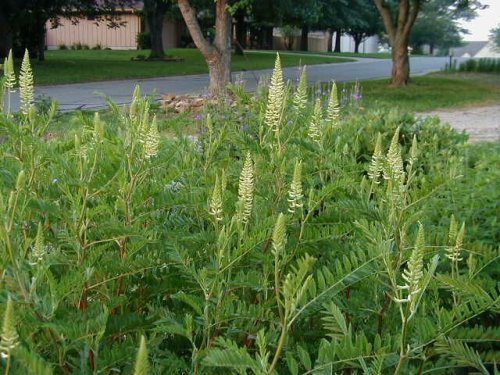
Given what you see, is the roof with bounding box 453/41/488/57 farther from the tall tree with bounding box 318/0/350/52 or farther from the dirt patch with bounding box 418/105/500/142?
the dirt patch with bounding box 418/105/500/142

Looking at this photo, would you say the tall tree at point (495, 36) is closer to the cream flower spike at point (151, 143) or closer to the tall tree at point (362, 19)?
the tall tree at point (362, 19)

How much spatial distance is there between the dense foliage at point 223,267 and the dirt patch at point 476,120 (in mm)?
10765

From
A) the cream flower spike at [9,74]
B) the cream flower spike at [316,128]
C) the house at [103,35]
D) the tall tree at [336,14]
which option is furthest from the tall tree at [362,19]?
the cream flower spike at [9,74]

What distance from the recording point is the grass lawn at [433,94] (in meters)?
19.0

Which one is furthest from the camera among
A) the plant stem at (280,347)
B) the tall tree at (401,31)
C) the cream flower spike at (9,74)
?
the tall tree at (401,31)

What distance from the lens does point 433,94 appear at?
71.6 feet

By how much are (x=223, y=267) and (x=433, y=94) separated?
2114 centimetres

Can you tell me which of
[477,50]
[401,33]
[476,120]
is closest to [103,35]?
[401,33]

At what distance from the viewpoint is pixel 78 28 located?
57.3 metres

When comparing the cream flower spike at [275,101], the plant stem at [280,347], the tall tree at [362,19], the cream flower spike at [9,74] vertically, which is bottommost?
the plant stem at [280,347]

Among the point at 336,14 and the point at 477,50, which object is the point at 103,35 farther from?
the point at 477,50

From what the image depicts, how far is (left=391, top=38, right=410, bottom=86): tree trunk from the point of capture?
23.5 metres

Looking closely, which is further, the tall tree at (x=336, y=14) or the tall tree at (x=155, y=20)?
the tall tree at (x=336, y=14)

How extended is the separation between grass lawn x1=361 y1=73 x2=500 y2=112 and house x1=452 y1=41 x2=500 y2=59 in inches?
1992
